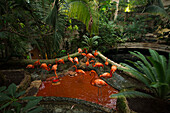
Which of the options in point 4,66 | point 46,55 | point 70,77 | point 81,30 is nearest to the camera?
point 70,77

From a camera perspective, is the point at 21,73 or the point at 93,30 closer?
the point at 93,30

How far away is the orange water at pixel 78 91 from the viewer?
2035 mm

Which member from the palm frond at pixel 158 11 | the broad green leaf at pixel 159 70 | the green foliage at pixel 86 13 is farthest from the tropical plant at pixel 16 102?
the palm frond at pixel 158 11

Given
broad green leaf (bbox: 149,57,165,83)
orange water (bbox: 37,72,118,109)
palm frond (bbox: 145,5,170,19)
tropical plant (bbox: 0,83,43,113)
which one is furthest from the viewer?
palm frond (bbox: 145,5,170,19)

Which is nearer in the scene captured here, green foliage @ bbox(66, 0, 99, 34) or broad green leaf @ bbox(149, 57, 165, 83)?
broad green leaf @ bbox(149, 57, 165, 83)

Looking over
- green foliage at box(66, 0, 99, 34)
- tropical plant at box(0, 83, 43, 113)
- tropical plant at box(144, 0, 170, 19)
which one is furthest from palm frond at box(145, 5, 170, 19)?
tropical plant at box(0, 83, 43, 113)

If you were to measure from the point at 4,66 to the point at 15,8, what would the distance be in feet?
7.19

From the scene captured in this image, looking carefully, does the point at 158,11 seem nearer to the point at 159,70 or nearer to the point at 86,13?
the point at 86,13

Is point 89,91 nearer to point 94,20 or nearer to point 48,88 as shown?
point 48,88

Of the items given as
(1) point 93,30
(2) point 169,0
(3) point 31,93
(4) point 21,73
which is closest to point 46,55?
(4) point 21,73

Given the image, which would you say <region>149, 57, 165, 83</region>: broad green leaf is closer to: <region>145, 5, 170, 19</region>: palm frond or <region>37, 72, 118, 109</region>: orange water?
<region>37, 72, 118, 109</region>: orange water

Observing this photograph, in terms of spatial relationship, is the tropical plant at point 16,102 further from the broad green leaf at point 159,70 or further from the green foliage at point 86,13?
the green foliage at point 86,13

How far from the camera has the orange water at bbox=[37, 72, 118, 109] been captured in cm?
204

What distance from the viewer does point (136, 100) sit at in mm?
1485
